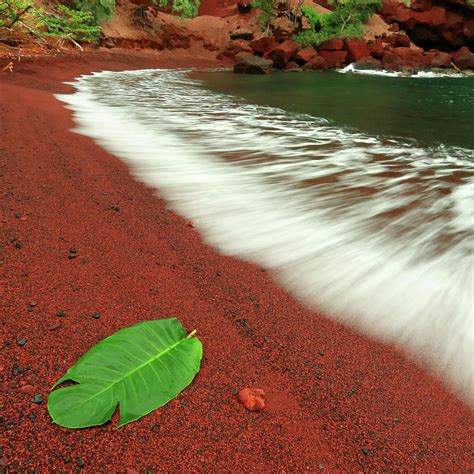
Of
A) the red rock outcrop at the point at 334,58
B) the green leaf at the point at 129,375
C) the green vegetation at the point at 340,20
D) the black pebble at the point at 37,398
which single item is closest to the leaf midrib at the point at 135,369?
the green leaf at the point at 129,375

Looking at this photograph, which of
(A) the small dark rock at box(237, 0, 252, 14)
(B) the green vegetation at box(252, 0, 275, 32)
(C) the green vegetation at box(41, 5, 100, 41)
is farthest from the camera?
(A) the small dark rock at box(237, 0, 252, 14)

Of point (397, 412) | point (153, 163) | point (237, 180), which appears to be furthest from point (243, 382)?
point (153, 163)

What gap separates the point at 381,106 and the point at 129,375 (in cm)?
Answer: 1008

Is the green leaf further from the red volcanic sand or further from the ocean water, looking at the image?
the ocean water

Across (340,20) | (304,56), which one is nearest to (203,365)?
(304,56)

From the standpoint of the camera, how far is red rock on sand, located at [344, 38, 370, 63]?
2302cm

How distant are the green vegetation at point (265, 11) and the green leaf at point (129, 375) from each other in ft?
99.6

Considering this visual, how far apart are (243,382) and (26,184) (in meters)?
2.09

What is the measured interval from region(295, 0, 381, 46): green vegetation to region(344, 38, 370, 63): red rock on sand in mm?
3355

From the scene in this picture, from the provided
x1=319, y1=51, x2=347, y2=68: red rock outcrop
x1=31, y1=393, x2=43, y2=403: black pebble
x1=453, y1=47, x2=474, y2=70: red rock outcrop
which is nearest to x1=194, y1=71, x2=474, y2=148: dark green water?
x1=31, y1=393, x2=43, y2=403: black pebble

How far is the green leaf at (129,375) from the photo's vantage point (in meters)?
0.99

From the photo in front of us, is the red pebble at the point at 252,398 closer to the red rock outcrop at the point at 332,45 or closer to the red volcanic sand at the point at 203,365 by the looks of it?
the red volcanic sand at the point at 203,365

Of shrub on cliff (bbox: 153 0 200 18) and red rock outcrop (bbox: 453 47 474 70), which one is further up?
shrub on cliff (bbox: 153 0 200 18)

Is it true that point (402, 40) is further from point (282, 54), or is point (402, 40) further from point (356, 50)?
point (282, 54)
